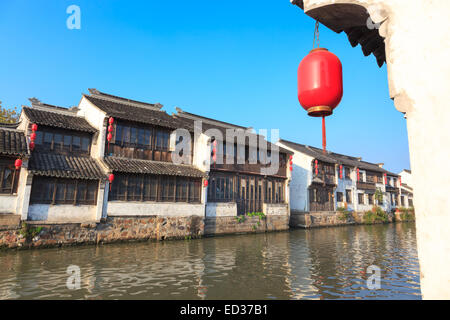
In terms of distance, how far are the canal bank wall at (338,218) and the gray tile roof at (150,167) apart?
12.0 metres

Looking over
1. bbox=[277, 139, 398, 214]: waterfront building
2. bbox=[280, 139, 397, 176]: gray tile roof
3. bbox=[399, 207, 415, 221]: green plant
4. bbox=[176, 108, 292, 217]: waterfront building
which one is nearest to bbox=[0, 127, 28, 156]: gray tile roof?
bbox=[176, 108, 292, 217]: waterfront building

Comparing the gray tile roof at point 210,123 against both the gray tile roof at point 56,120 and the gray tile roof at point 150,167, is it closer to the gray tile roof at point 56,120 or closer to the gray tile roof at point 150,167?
the gray tile roof at point 150,167

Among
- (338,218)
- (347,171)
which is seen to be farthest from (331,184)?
(347,171)

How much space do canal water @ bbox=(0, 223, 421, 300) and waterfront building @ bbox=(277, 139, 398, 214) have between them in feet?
42.0

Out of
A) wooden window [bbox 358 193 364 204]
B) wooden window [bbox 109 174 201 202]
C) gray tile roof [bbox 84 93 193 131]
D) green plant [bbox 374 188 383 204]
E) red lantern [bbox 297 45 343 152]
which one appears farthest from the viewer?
green plant [bbox 374 188 383 204]

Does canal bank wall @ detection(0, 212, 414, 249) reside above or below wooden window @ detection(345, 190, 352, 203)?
below

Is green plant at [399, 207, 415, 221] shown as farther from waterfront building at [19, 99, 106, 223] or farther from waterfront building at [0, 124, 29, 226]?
waterfront building at [0, 124, 29, 226]

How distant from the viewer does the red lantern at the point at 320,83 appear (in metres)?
3.29

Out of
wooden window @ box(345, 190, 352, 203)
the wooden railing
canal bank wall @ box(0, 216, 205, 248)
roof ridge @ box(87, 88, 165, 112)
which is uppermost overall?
roof ridge @ box(87, 88, 165, 112)

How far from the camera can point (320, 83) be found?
10.8 feet

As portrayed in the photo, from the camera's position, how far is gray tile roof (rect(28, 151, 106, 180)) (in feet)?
44.0
